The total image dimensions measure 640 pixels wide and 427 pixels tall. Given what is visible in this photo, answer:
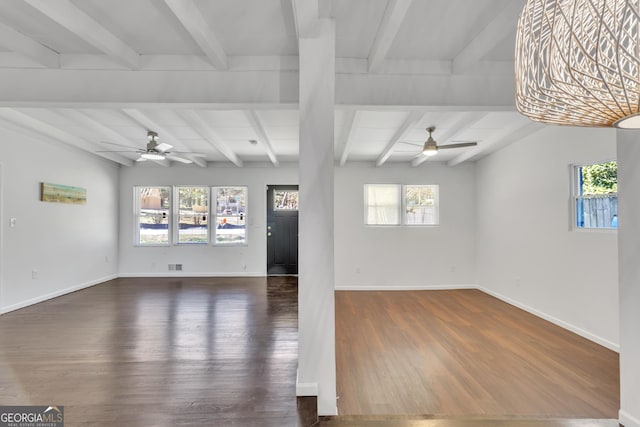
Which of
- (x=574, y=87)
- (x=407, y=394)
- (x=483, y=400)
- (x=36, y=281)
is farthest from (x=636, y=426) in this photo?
(x=36, y=281)

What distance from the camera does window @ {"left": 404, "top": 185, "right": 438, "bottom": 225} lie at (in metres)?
6.60

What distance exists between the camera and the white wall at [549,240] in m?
3.50

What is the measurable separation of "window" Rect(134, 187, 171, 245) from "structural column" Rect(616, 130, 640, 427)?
24.5ft

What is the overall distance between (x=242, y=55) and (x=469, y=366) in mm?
3644

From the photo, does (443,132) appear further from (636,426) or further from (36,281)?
(36,281)

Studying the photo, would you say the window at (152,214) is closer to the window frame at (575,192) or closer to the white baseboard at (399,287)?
the white baseboard at (399,287)

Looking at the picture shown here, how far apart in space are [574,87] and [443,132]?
4.17 m

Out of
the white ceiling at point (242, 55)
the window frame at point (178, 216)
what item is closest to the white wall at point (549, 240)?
the white ceiling at point (242, 55)

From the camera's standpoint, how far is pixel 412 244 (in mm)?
6512

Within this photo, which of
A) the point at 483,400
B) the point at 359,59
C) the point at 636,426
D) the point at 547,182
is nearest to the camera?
the point at 636,426

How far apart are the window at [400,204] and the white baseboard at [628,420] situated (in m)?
4.71

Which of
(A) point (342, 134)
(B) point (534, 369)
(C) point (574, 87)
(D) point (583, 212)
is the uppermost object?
(A) point (342, 134)

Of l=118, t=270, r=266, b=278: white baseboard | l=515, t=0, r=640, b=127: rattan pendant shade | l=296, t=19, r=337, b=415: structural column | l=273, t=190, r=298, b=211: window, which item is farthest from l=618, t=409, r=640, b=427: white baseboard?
l=118, t=270, r=266, b=278: white baseboard

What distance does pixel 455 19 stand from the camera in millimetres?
2195
